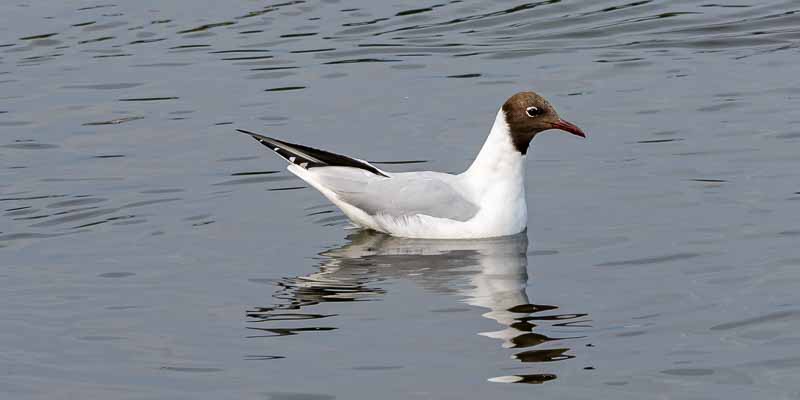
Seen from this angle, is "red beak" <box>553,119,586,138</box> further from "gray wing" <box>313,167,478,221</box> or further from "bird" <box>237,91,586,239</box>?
"gray wing" <box>313,167,478,221</box>

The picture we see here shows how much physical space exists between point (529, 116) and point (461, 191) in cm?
80

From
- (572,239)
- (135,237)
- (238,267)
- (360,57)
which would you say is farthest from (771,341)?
(360,57)

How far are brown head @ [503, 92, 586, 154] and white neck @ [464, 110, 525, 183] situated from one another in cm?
7

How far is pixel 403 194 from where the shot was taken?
13234 millimetres

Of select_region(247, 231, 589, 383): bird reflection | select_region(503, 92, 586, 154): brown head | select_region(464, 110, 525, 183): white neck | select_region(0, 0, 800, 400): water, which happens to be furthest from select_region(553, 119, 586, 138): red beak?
select_region(247, 231, 589, 383): bird reflection

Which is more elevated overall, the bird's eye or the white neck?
the bird's eye

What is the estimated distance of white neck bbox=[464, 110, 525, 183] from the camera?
1330cm

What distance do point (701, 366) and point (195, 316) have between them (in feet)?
11.1

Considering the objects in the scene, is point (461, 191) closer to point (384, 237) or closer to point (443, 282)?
point (384, 237)

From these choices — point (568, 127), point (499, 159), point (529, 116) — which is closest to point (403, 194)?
point (499, 159)

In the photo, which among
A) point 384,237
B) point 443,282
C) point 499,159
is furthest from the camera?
point 384,237

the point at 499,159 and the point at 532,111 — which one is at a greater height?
the point at 532,111

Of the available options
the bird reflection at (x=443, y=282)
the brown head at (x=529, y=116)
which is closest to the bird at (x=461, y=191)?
the brown head at (x=529, y=116)

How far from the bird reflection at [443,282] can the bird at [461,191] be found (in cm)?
11
